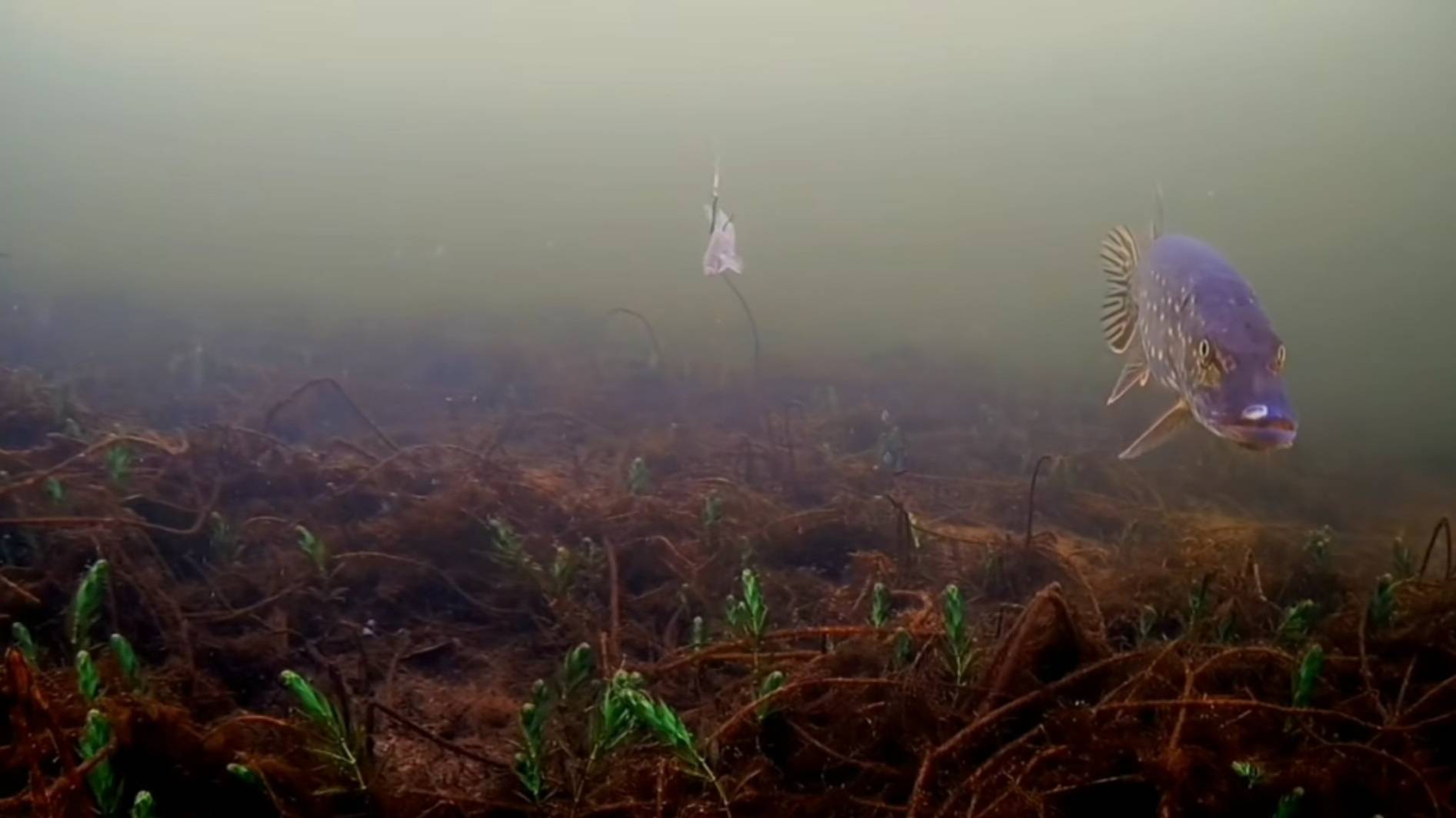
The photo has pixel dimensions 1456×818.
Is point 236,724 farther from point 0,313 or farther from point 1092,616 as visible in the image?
point 0,313

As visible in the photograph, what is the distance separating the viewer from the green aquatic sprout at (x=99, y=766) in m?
2.54

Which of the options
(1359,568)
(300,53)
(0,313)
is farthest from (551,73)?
(1359,568)

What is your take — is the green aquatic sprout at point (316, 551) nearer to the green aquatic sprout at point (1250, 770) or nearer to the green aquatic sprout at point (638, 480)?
the green aquatic sprout at point (638, 480)

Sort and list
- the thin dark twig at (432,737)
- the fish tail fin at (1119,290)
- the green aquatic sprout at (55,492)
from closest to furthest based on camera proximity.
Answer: the thin dark twig at (432,737) → the fish tail fin at (1119,290) → the green aquatic sprout at (55,492)

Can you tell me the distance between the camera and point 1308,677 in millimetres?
2932

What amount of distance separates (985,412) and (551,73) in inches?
6157

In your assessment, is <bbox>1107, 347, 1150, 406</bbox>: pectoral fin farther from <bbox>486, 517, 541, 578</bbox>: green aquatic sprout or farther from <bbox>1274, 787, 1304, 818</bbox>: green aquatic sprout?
<bbox>486, 517, 541, 578</bbox>: green aquatic sprout

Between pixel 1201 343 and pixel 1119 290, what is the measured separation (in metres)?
1.69

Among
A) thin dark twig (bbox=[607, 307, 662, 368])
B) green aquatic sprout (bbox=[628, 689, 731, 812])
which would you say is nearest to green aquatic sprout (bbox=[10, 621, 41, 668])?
green aquatic sprout (bbox=[628, 689, 731, 812])

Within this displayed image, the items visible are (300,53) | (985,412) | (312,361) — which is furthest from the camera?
(300,53)

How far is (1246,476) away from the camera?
15.5m

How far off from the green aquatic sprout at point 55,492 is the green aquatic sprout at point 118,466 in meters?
0.55

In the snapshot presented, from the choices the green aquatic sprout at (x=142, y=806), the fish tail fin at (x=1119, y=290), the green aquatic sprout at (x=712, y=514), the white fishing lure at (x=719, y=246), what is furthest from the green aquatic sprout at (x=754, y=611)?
the white fishing lure at (x=719, y=246)

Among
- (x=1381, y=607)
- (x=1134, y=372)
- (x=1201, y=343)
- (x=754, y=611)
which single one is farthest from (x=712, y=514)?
(x=1381, y=607)
